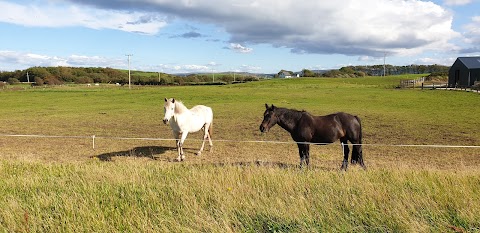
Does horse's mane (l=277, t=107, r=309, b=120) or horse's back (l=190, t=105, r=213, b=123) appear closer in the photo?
horse's mane (l=277, t=107, r=309, b=120)

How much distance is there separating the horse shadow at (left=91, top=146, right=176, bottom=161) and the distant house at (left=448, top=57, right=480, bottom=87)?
46304 mm

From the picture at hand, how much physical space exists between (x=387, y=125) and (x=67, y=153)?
1424cm

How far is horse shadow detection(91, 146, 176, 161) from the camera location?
35.6 ft

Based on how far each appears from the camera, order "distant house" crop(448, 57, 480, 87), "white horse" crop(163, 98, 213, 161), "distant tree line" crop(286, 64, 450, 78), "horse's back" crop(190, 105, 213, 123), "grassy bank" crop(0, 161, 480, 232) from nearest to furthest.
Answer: "grassy bank" crop(0, 161, 480, 232), "white horse" crop(163, 98, 213, 161), "horse's back" crop(190, 105, 213, 123), "distant house" crop(448, 57, 480, 87), "distant tree line" crop(286, 64, 450, 78)

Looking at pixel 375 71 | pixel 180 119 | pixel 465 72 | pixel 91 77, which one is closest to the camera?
pixel 180 119

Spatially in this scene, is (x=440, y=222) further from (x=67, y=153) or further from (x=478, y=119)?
(x=478, y=119)

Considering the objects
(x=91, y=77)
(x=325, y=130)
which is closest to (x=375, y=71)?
(x=91, y=77)

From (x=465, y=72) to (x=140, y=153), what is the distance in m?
49.6

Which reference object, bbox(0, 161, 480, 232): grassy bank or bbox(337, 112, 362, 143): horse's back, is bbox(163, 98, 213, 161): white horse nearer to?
bbox(337, 112, 362, 143): horse's back

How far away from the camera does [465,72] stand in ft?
155

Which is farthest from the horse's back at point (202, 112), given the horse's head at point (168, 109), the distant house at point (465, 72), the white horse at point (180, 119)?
the distant house at point (465, 72)

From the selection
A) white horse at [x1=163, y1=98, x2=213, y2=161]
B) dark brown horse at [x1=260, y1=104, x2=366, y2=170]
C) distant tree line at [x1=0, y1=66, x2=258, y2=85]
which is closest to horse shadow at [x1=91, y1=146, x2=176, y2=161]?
white horse at [x1=163, y1=98, x2=213, y2=161]

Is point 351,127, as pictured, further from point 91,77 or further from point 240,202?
point 91,77

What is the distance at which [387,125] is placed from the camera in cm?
1731
